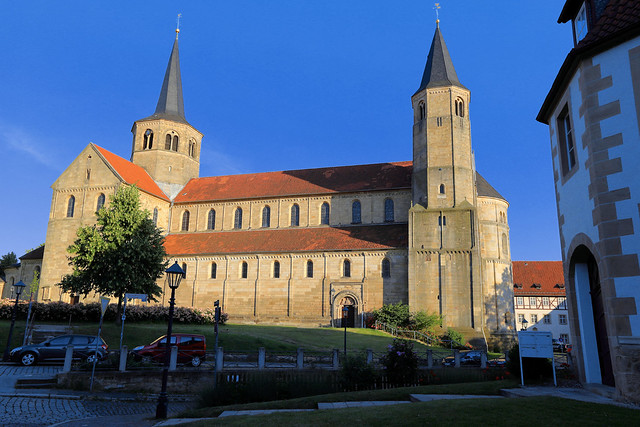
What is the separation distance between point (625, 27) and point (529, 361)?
29.5ft

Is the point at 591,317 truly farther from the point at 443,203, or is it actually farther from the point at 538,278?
the point at 538,278

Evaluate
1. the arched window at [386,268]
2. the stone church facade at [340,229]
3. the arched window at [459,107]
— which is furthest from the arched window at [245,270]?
the arched window at [459,107]

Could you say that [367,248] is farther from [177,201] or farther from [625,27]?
[625,27]

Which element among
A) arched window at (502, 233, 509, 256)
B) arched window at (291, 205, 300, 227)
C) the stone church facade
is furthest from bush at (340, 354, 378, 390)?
arched window at (502, 233, 509, 256)

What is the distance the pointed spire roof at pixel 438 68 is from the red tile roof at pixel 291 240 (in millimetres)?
13371

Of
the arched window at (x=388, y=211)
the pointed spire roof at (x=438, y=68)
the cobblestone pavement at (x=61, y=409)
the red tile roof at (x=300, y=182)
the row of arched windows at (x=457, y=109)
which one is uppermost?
the pointed spire roof at (x=438, y=68)

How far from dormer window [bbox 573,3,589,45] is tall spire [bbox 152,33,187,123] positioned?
1936 inches

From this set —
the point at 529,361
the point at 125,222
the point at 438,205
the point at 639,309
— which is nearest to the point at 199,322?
the point at 125,222

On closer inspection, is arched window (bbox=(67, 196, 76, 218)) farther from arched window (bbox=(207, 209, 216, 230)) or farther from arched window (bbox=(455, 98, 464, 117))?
arched window (bbox=(455, 98, 464, 117))

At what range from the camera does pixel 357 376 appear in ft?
56.0

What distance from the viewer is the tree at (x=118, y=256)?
32.7 m

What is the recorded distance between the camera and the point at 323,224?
159 ft

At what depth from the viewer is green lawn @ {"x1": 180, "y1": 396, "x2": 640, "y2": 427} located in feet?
26.6

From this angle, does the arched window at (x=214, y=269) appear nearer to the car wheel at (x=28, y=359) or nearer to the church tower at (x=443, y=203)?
the church tower at (x=443, y=203)
